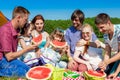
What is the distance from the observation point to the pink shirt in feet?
22.7

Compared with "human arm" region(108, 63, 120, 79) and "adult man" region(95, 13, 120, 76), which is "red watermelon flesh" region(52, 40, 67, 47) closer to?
"adult man" region(95, 13, 120, 76)

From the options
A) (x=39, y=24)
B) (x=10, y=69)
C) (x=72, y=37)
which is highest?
(x=39, y=24)

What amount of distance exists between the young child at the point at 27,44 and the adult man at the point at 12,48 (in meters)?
0.69

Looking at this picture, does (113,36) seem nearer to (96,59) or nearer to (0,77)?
(96,59)

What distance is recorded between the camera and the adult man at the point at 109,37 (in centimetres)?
661

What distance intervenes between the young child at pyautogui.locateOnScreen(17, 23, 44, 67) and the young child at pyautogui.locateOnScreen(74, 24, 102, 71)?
0.89m

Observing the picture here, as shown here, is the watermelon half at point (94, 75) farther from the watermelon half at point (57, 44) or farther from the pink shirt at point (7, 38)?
the watermelon half at point (57, 44)

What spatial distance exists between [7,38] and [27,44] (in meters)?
1.62

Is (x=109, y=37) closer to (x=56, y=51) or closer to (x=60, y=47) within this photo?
(x=60, y=47)

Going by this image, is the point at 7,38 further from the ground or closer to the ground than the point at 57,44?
further from the ground

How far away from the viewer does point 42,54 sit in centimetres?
789

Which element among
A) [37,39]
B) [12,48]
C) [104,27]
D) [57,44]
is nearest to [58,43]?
[57,44]

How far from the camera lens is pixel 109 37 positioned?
709 centimetres

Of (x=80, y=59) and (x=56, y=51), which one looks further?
(x=56, y=51)
